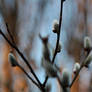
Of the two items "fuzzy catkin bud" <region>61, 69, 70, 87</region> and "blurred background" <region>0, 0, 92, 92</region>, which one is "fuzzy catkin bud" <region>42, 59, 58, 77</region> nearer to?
"fuzzy catkin bud" <region>61, 69, 70, 87</region>

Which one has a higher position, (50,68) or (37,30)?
(50,68)

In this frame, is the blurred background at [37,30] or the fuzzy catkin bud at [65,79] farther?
the blurred background at [37,30]

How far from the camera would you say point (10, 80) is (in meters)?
2.27

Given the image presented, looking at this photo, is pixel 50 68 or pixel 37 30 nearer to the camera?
pixel 50 68

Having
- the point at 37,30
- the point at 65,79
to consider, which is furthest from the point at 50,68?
the point at 37,30

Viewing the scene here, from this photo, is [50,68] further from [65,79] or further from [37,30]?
[37,30]

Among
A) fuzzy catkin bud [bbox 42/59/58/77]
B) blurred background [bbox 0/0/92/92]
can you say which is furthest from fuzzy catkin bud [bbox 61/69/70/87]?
blurred background [bbox 0/0/92/92]

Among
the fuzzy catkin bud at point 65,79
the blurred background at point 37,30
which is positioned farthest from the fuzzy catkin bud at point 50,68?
the blurred background at point 37,30

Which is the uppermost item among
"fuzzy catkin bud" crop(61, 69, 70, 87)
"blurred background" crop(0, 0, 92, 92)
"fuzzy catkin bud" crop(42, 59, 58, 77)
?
"fuzzy catkin bud" crop(42, 59, 58, 77)

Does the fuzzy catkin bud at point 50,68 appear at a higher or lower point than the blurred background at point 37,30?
higher

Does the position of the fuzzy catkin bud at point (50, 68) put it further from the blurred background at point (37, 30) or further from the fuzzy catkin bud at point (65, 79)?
the blurred background at point (37, 30)

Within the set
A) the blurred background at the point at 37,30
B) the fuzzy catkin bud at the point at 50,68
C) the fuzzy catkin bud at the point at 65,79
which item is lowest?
the blurred background at the point at 37,30

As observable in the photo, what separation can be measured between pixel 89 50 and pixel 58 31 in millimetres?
65

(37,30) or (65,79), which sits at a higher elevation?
(65,79)
